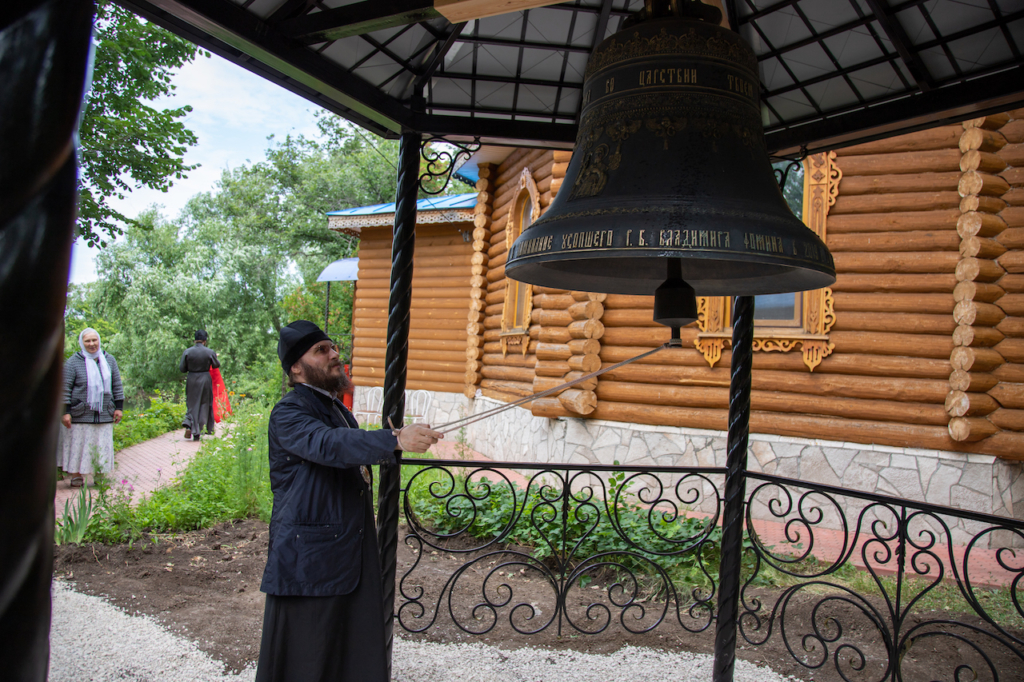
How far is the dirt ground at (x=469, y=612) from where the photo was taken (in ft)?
12.2

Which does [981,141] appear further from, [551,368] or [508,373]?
[508,373]

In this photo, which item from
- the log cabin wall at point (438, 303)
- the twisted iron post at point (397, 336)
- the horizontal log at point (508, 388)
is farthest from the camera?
the log cabin wall at point (438, 303)

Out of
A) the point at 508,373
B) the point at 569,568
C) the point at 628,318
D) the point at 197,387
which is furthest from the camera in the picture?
the point at 197,387

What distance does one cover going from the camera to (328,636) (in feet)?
8.00

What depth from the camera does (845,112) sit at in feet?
10.4

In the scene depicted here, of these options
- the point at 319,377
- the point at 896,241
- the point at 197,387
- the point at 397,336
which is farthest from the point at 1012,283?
the point at 197,387

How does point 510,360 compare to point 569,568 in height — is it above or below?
above

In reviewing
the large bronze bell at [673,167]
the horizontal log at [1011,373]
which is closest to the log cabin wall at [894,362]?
the horizontal log at [1011,373]

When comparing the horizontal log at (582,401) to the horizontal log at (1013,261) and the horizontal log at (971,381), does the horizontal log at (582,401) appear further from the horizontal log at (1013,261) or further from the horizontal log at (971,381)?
the horizontal log at (1013,261)

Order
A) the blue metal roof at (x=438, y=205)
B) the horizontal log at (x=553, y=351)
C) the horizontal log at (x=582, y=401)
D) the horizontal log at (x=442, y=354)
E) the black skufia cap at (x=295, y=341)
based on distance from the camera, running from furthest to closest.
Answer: the horizontal log at (x=442, y=354), the blue metal roof at (x=438, y=205), the horizontal log at (x=553, y=351), the horizontal log at (x=582, y=401), the black skufia cap at (x=295, y=341)

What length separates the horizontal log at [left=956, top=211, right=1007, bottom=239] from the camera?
6250 millimetres

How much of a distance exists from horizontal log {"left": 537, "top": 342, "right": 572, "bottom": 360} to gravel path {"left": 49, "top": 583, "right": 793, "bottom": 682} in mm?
5006

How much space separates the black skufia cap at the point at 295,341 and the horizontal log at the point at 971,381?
6243mm

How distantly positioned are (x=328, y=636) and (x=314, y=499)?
1.69 ft
